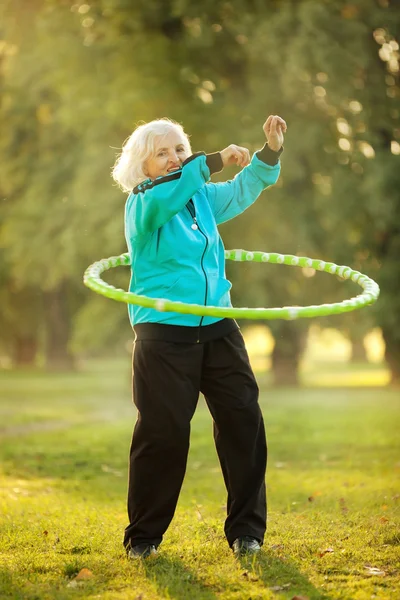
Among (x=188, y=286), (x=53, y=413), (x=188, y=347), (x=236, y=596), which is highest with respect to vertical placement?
(x=188, y=286)

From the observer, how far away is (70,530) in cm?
559

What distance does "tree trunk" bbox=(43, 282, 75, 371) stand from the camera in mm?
29875

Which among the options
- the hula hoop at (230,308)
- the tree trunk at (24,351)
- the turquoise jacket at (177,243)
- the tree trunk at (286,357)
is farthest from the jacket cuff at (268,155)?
the tree trunk at (24,351)

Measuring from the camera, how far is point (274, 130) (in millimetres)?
4977

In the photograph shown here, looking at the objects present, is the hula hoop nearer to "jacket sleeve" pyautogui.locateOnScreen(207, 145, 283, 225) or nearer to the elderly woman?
the elderly woman

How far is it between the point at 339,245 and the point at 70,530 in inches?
570

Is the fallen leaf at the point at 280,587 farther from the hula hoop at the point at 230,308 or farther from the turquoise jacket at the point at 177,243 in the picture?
the turquoise jacket at the point at 177,243

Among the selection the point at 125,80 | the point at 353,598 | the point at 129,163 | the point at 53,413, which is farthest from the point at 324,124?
the point at 353,598

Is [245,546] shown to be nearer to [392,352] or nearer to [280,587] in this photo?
[280,587]

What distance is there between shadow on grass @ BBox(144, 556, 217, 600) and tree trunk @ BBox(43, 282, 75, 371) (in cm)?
2457

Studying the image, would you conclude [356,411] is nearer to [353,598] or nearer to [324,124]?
[324,124]

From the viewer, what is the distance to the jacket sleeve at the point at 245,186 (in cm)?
509

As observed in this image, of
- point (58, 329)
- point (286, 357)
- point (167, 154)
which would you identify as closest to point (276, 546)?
point (167, 154)

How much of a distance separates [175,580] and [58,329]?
26705mm
